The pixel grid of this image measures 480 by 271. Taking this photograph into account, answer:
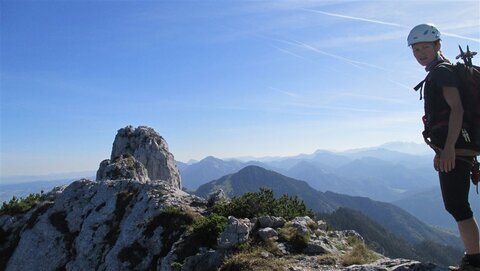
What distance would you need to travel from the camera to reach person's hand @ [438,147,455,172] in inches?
309

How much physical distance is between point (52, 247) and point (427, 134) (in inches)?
896

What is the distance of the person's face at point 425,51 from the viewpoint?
8.59 meters

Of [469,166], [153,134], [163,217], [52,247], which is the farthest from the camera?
[153,134]

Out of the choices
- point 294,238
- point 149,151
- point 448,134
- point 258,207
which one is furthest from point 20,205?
point 448,134

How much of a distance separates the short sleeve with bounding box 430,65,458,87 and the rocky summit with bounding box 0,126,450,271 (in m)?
4.43

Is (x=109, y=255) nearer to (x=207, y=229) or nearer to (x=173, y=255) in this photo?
(x=173, y=255)

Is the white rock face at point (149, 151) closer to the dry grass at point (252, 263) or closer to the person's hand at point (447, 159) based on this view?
the dry grass at point (252, 263)

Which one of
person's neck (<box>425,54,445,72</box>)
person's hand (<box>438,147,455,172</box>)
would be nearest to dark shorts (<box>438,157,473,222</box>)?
person's hand (<box>438,147,455,172</box>)

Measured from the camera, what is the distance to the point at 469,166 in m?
8.30

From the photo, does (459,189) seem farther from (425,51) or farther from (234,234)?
(234,234)

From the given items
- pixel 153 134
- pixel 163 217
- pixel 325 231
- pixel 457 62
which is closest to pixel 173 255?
pixel 163 217

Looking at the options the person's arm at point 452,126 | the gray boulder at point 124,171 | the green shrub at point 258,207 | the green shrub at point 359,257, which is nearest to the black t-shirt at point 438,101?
the person's arm at point 452,126

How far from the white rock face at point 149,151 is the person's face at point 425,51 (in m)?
41.8

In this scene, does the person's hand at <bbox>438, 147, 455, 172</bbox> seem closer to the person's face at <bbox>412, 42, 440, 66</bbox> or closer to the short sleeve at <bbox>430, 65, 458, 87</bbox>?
the short sleeve at <bbox>430, 65, 458, 87</bbox>
